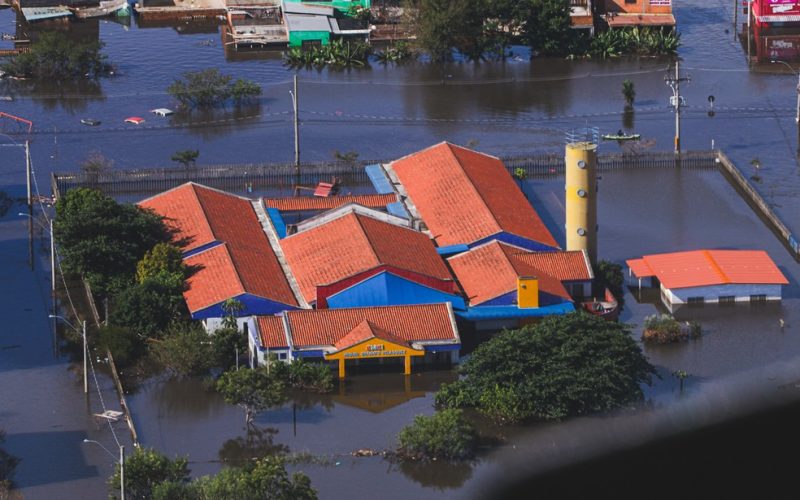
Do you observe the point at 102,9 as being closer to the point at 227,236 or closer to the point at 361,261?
the point at 227,236

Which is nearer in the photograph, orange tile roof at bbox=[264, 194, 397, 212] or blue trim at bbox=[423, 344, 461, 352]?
blue trim at bbox=[423, 344, 461, 352]

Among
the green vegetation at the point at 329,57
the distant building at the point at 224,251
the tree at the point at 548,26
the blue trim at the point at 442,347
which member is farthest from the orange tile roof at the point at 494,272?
the tree at the point at 548,26

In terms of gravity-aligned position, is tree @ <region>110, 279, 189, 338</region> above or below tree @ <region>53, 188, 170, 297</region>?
below

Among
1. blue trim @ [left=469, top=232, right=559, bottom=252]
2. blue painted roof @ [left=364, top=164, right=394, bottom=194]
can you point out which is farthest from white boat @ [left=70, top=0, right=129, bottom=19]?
blue trim @ [left=469, top=232, right=559, bottom=252]

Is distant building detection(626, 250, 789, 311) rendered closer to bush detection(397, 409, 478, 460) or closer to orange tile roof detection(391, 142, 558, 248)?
orange tile roof detection(391, 142, 558, 248)

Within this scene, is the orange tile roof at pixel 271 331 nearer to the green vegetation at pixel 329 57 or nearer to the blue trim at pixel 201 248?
the blue trim at pixel 201 248

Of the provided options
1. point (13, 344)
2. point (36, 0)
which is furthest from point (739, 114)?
point (36, 0)
